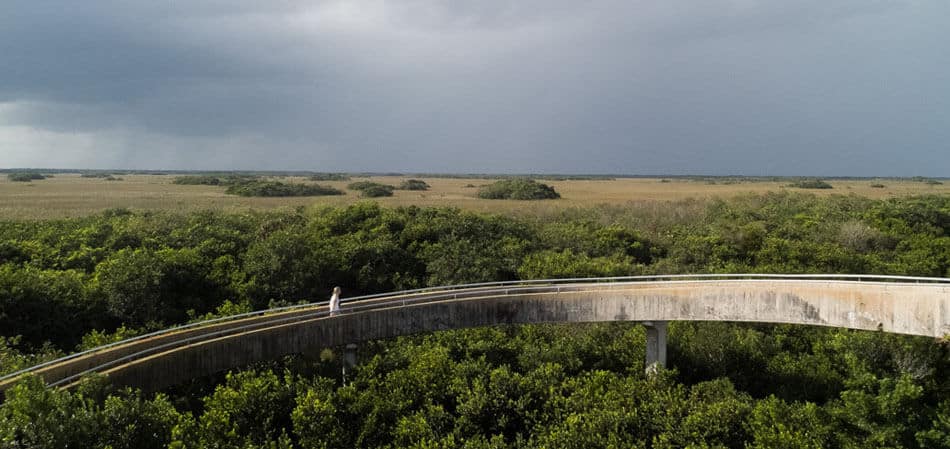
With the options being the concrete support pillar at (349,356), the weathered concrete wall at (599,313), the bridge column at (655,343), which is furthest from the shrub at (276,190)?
the bridge column at (655,343)

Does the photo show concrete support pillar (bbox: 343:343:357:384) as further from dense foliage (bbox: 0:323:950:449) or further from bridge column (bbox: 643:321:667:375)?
bridge column (bbox: 643:321:667:375)

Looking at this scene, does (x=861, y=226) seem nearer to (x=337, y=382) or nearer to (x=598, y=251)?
(x=598, y=251)

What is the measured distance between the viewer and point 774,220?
2053 inches

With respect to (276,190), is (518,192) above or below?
below

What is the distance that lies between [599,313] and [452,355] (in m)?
6.08

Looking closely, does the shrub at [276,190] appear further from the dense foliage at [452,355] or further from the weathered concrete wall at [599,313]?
the weathered concrete wall at [599,313]

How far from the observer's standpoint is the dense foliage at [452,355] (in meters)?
15.2

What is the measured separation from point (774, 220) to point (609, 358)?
3663 centimetres

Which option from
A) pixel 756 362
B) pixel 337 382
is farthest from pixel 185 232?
pixel 756 362

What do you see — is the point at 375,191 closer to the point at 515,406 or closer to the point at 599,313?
the point at 599,313

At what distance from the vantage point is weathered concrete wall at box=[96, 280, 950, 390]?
1633cm

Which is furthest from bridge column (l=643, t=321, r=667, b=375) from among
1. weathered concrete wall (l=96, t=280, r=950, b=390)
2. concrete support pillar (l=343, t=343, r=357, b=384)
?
concrete support pillar (l=343, t=343, r=357, b=384)

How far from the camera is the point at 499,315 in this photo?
854 inches

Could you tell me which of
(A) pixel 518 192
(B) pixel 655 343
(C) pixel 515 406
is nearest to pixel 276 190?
(A) pixel 518 192
